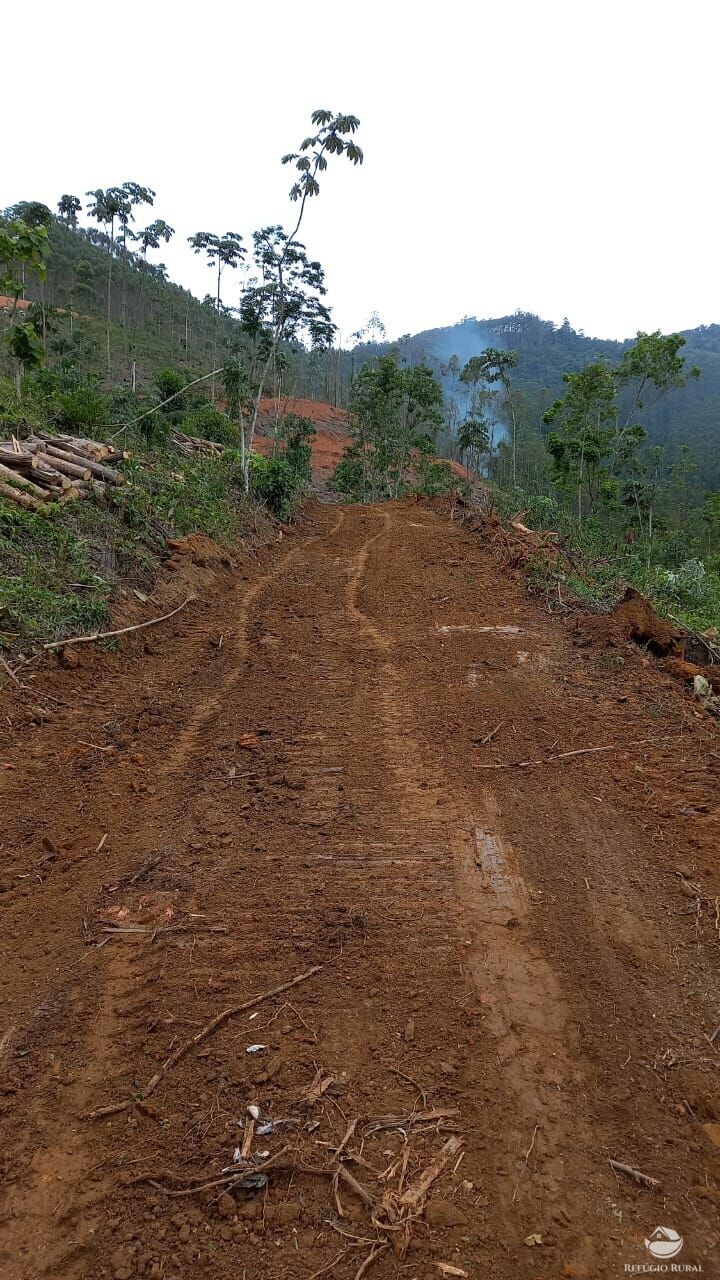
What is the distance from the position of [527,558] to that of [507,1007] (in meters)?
8.14

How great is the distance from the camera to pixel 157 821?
341cm

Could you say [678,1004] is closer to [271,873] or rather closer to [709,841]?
[709,841]

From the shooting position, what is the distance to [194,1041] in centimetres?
212

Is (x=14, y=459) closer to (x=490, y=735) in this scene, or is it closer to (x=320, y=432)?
(x=490, y=735)

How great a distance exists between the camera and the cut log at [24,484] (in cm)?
732

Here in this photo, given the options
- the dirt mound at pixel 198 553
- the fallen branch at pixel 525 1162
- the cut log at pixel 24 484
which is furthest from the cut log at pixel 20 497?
the fallen branch at pixel 525 1162

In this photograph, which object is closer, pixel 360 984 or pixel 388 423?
pixel 360 984

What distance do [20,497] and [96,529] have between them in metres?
0.87

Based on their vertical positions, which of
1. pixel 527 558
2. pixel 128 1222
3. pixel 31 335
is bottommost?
pixel 128 1222

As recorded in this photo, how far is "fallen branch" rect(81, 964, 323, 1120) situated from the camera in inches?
75.0

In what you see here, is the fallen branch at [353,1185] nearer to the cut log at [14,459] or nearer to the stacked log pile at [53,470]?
the stacked log pile at [53,470]

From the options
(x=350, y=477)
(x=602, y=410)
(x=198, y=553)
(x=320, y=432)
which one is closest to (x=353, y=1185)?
(x=198, y=553)

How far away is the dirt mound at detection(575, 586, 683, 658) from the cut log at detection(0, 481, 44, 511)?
20.1 ft

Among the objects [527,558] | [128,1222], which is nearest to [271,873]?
[128,1222]
